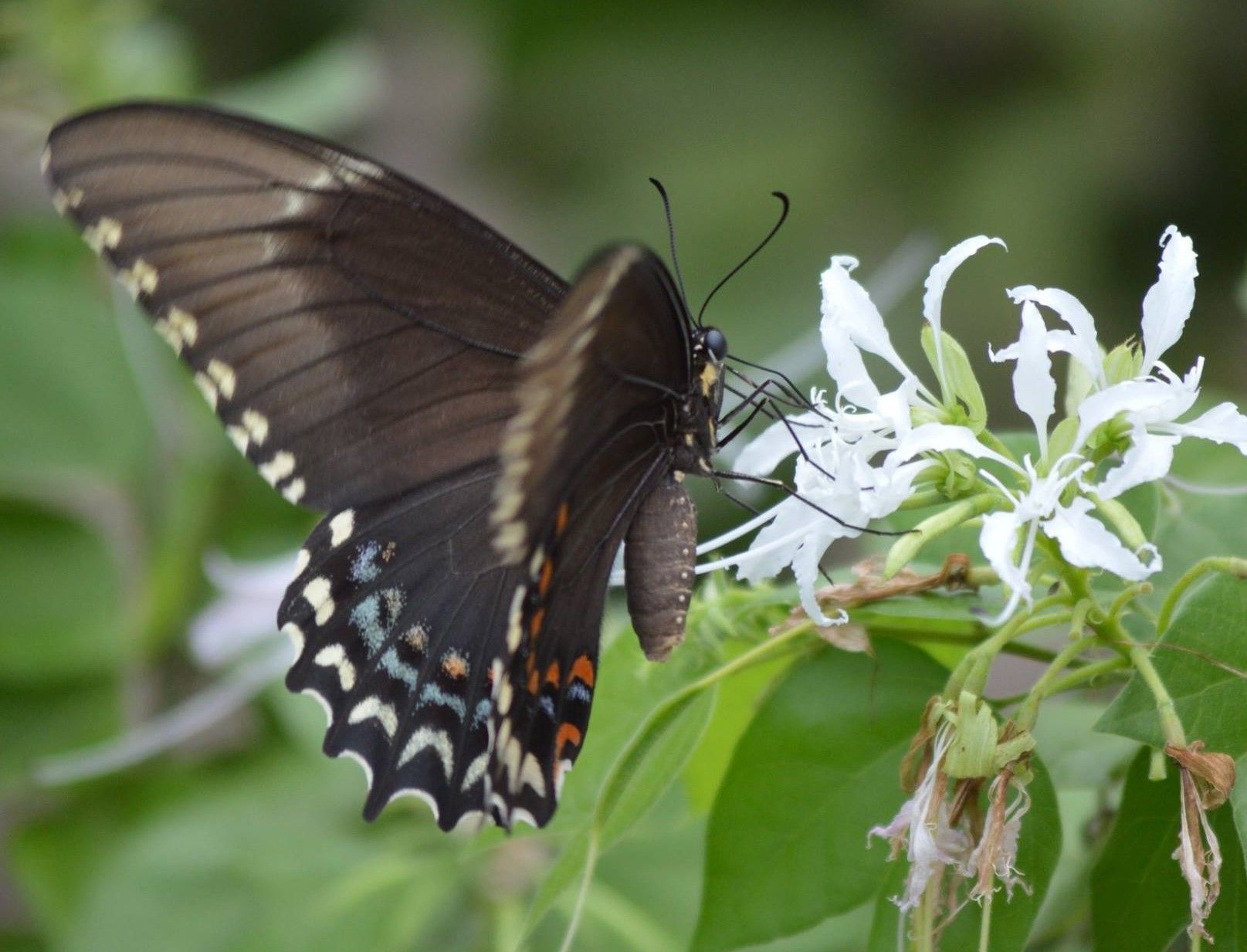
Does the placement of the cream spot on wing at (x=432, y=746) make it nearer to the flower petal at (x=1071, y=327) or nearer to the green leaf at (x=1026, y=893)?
the green leaf at (x=1026, y=893)

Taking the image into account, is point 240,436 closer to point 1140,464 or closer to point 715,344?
point 715,344

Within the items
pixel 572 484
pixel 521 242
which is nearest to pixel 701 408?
pixel 572 484

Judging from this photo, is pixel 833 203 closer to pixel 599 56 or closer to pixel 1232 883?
pixel 599 56

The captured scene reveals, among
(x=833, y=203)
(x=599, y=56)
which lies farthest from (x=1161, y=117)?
(x=599, y=56)

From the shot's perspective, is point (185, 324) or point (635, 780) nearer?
point (635, 780)

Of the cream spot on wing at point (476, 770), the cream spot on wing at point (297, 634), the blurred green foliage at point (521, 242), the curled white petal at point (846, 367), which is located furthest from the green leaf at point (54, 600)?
the curled white petal at point (846, 367)

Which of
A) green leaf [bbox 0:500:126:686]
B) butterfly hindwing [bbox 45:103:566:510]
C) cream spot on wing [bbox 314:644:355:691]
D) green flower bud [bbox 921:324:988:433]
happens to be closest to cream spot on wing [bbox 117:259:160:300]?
butterfly hindwing [bbox 45:103:566:510]
